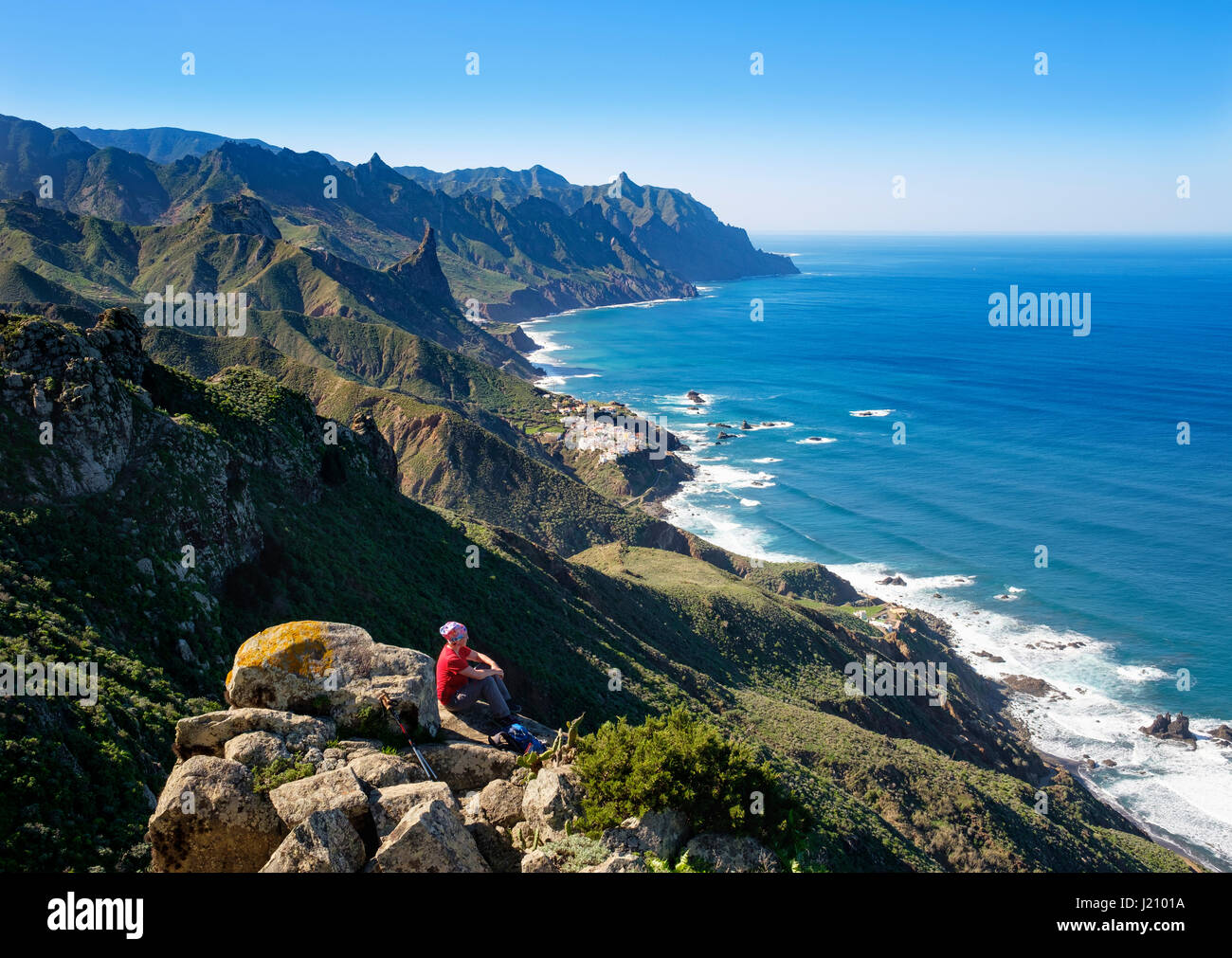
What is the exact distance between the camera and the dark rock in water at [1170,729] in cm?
6331

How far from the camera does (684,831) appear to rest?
12.8m

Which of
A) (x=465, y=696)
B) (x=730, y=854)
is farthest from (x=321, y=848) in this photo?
(x=465, y=696)

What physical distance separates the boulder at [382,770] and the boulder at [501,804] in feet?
3.71

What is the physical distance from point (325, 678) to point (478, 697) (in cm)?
399

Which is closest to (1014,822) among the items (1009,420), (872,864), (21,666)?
(872,864)

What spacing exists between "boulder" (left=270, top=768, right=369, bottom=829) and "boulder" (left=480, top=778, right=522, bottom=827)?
239 centimetres

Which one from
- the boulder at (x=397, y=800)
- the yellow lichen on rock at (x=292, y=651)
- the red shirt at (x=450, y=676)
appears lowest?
the red shirt at (x=450, y=676)

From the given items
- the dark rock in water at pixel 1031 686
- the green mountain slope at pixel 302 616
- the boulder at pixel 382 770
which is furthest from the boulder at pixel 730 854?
the dark rock in water at pixel 1031 686

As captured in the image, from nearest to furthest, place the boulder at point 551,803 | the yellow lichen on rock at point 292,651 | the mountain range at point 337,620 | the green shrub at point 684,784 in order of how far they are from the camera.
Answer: the boulder at point 551,803 < the green shrub at point 684,784 < the yellow lichen on rock at point 292,651 < the mountain range at point 337,620

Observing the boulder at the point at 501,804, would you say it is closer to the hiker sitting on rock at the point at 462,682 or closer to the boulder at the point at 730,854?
the boulder at the point at 730,854

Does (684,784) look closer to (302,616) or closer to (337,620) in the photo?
(302,616)

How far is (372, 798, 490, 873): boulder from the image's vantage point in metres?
9.73

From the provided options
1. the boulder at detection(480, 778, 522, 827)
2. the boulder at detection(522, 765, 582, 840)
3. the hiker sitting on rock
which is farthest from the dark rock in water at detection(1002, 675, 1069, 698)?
the boulder at detection(480, 778, 522, 827)
